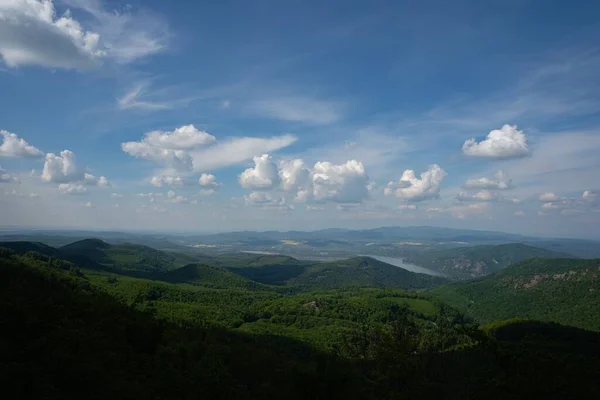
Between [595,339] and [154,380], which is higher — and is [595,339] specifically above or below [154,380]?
below

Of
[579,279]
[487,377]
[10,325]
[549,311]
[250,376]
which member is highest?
[10,325]

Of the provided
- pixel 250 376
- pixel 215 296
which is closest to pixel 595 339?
pixel 250 376

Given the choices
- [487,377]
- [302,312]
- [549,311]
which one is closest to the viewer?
[487,377]

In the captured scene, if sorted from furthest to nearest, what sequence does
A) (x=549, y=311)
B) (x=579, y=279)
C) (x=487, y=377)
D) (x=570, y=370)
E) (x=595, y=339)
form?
(x=579, y=279), (x=549, y=311), (x=595, y=339), (x=487, y=377), (x=570, y=370)

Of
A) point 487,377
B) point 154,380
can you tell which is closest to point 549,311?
point 487,377

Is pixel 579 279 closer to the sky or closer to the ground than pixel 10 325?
closer to the ground

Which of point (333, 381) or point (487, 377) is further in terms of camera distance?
point (487, 377)

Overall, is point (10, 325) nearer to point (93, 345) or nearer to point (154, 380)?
point (93, 345)

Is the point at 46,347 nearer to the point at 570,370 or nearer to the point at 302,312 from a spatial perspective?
the point at 570,370

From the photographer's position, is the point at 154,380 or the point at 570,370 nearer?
the point at 154,380
